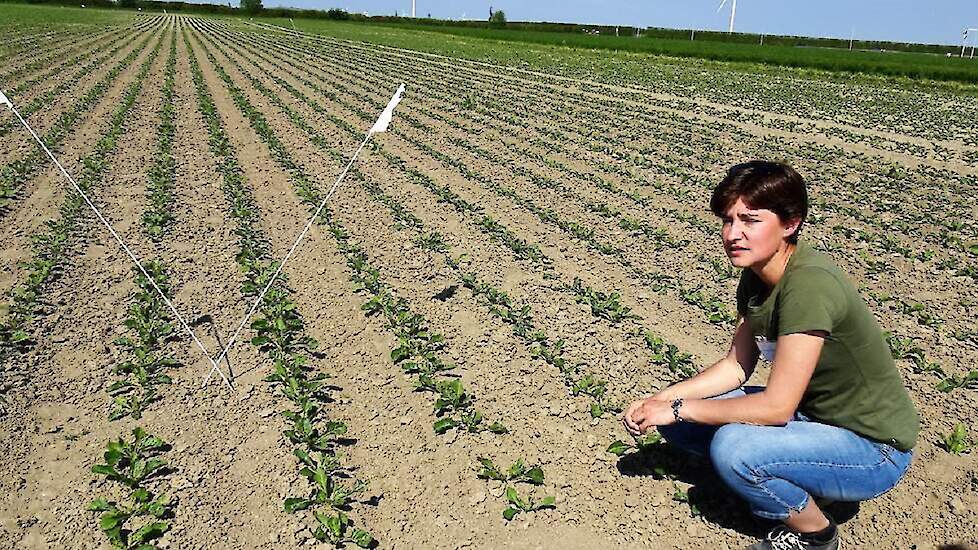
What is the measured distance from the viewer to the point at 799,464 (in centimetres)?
281

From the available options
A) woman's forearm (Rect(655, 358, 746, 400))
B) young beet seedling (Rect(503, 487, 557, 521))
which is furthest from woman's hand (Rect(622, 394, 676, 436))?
young beet seedling (Rect(503, 487, 557, 521))

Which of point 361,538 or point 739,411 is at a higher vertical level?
point 739,411

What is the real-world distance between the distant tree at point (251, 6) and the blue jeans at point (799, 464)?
10492cm

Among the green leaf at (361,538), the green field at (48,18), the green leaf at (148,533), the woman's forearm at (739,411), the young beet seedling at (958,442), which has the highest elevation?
the green field at (48,18)

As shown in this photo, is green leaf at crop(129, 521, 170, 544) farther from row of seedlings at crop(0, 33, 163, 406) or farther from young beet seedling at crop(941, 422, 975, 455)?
young beet seedling at crop(941, 422, 975, 455)

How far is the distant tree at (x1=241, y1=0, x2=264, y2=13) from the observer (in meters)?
96.3

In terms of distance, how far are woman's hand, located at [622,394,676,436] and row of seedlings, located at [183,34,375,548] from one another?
1.31 metres

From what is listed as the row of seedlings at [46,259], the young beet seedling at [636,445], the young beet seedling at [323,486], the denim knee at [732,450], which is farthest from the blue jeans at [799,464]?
the row of seedlings at [46,259]

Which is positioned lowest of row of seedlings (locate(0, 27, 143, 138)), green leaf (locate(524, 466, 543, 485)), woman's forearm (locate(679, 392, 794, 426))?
green leaf (locate(524, 466, 543, 485))

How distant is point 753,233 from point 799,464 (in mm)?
944

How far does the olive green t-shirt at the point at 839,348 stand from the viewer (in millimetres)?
2646

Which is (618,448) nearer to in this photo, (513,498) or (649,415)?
(513,498)

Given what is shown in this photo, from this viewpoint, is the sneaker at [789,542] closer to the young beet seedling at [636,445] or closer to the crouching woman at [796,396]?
the crouching woman at [796,396]

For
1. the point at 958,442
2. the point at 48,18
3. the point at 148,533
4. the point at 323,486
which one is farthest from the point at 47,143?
the point at 48,18
